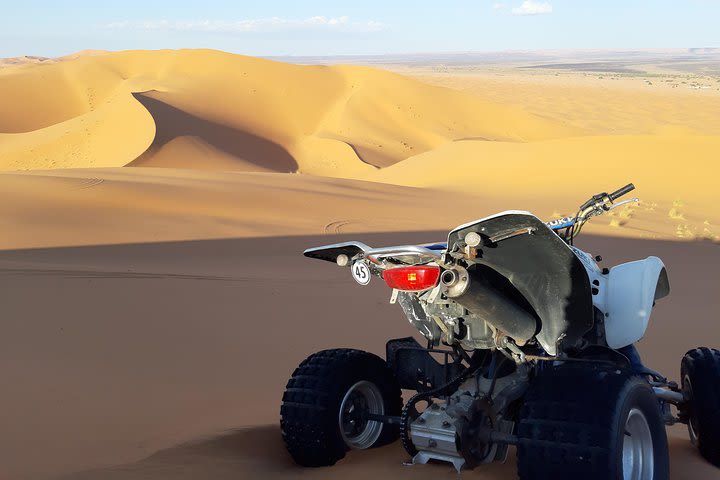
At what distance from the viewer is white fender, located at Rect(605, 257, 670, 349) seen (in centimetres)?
521

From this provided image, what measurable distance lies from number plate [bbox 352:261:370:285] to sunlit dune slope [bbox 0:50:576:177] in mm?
35669

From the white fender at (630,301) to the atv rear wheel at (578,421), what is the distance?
0.47 meters

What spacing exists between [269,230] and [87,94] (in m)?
46.1

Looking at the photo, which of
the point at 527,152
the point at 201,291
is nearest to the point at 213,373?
the point at 201,291

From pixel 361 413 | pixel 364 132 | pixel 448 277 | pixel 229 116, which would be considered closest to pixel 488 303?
pixel 448 277

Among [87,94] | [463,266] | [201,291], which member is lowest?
[201,291]

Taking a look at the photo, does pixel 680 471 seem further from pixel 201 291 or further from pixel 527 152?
pixel 527 152

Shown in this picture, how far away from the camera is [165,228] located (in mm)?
16719

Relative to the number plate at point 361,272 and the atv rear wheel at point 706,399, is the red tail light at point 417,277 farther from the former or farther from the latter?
the atv rear wheel at point 706,399

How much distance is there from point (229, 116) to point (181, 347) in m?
42.6

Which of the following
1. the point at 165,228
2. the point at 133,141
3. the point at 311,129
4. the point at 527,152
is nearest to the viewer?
the point at 165,228

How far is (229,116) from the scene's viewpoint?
50250mm

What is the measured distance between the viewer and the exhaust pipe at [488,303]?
14.6 ft

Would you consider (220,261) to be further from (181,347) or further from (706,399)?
(706,399)
